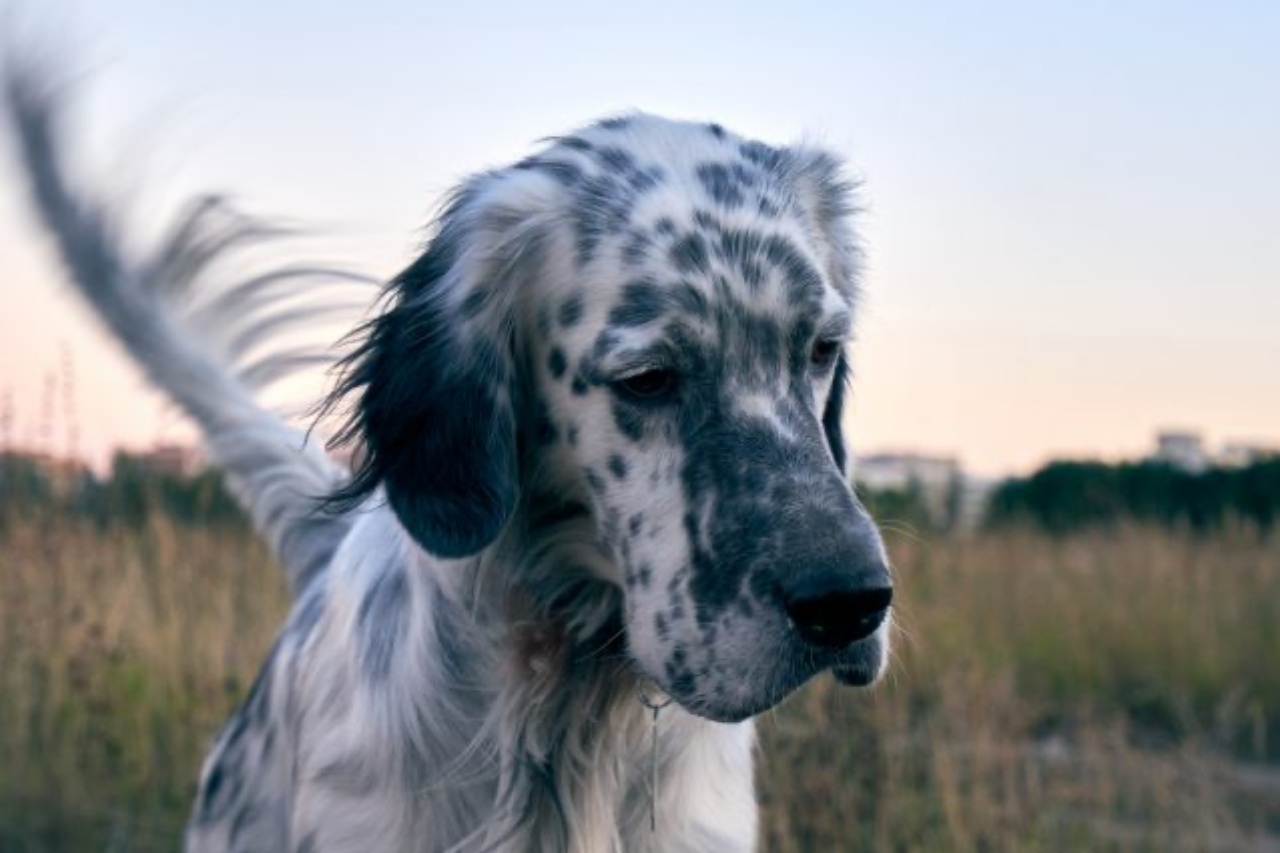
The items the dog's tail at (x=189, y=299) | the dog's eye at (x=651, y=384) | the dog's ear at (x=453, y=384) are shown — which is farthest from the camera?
the dog's tail at (x=189, y=299)

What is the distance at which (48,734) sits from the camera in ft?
16.9

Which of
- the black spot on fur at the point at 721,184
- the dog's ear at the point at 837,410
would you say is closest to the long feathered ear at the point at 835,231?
the dog's ear at the point at 837,410

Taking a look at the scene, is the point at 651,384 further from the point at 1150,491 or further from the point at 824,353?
the point at 1150,491

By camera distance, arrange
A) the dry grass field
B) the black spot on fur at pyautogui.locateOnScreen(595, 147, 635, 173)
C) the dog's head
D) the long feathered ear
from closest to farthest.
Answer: the dog's head < the black spot on fur at pyautogui.locateOnScreen(595, 147, 635, 173) < the long feathered ear < the dry grass field

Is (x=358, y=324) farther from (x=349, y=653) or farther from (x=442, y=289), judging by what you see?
(x=349, y=653)

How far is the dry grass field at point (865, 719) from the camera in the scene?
466 centimetres

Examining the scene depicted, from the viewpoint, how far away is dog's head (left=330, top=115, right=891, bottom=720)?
7.80ft

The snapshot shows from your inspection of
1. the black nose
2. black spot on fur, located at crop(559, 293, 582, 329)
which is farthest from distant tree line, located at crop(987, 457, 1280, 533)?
the black nose

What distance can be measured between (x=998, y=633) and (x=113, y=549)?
4375 mm

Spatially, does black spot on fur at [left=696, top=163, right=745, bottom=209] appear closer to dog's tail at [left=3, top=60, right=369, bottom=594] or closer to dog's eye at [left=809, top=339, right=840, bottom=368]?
dog's eye at [left=809, top=339, right=840, bottom=368]

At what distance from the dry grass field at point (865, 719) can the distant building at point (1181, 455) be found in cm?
1090

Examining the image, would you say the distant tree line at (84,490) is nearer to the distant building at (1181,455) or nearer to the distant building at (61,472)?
the distant building at (61,472)

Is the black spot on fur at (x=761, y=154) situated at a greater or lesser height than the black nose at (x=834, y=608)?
greater

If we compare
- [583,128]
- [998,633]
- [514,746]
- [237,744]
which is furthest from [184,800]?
[998,633]
